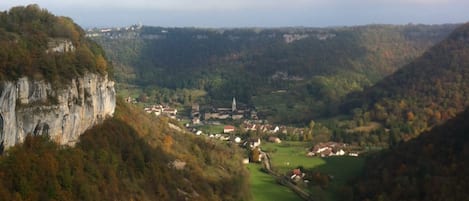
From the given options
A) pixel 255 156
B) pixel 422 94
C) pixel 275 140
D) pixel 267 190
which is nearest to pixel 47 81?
pixel 267 190

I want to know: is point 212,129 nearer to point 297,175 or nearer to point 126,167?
point 297,175

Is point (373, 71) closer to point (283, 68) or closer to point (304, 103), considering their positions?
point (283, 68)

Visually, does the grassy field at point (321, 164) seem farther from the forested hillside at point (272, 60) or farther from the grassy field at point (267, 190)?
the forested hillside at point (272, 60)

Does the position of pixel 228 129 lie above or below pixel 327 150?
below

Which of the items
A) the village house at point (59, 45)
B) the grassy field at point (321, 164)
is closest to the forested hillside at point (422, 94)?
the grassy field at point (321, 164)

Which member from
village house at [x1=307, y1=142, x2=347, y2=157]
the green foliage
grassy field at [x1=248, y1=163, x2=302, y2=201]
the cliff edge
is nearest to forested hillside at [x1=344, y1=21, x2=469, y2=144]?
village house at [x1=307, y1=142, x2=347, y2=157]

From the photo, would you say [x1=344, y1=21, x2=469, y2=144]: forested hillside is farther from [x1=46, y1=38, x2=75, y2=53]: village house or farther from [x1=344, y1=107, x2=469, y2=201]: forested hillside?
[x1=46, y1=38, x2=75, y2=53]: village house
